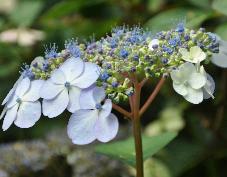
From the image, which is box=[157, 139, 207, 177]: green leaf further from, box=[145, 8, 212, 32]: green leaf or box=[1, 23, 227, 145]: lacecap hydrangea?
box=[1, 23, 227, 145]: lacecap hydrangea

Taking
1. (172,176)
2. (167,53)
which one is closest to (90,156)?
(172,176)

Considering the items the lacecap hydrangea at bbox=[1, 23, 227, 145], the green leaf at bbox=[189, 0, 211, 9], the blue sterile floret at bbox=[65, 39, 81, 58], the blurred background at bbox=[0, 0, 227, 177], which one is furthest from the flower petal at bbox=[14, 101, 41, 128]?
the green leaf at bbox=[189, 0, 211, 9]

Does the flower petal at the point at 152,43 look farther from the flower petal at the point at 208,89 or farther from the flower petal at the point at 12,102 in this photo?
the flower petal at the point at 12,102

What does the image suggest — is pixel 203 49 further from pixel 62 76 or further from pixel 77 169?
pixel 77 169

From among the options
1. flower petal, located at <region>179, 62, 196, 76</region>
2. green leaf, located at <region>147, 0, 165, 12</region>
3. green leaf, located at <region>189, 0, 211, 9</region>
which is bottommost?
flower petal, located at <region>179, 62, 196, 76</region>

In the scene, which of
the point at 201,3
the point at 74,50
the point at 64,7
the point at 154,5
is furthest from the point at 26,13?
the point at 74,50
